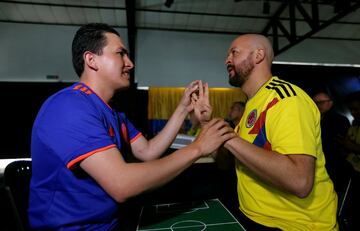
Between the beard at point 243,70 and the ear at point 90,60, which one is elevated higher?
the ear at point 90,60

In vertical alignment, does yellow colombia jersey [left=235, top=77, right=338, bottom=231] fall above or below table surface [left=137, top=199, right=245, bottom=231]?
above

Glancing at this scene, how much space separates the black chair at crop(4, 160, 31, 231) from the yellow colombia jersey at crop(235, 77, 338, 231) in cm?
113

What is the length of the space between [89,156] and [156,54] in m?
7.29

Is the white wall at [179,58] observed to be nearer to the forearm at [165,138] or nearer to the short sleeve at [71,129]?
the forearm at [165,138]

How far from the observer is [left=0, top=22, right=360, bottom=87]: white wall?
7207mm

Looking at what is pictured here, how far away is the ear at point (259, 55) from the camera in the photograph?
65.5 inches

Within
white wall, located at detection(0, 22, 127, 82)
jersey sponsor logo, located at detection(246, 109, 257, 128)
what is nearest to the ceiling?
white wall, located at detection(0, 22, 127, 82)

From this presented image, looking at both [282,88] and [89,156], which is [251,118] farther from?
[89,156]

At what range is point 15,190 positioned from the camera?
1187 mm

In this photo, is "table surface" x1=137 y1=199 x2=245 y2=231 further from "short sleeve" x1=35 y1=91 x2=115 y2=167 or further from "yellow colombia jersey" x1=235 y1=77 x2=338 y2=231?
"short sleeve" x1=35 y1=91 x2=115 y2=167

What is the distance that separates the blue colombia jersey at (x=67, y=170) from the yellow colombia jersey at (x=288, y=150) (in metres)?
0.76

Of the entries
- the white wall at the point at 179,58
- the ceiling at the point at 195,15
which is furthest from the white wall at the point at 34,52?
the white wall at the point at 179,58

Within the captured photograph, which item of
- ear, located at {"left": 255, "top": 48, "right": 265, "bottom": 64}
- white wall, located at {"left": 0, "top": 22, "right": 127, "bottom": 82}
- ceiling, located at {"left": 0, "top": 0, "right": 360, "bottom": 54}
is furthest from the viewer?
white wall, located at {"left": 0, "top": 22, "right": 127, "bottom": 82}

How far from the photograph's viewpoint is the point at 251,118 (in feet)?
5.05
